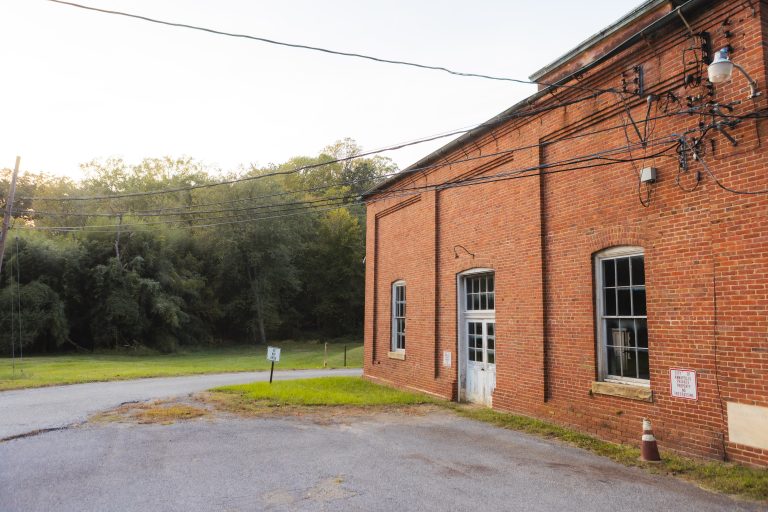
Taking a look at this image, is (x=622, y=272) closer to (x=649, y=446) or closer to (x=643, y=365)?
(x=643, y=365)

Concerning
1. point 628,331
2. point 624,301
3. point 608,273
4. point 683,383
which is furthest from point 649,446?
point 608,273

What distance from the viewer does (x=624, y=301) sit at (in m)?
9.09

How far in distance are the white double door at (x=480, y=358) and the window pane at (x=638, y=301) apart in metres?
3.86

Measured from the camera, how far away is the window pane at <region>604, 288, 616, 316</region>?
930cm

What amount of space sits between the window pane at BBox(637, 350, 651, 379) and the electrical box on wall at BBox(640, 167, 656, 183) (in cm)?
Answer: 273

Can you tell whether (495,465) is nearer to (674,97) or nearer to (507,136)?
(674,97)

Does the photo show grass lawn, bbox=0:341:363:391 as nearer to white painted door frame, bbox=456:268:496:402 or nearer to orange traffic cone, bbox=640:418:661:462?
white painted door frame, bbox=456:268:496:402

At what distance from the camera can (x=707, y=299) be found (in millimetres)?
7613

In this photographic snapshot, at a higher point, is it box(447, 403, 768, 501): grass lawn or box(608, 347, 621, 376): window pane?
box(608, 347, 621, 376): window pane

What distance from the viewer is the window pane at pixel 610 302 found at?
9.30 metres

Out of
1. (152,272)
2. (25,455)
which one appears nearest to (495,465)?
(25,455)

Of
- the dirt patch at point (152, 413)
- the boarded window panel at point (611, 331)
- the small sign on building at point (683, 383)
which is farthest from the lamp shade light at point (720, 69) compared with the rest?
the dirt patch at point (152, 413)

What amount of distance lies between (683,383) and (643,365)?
0.97 meters

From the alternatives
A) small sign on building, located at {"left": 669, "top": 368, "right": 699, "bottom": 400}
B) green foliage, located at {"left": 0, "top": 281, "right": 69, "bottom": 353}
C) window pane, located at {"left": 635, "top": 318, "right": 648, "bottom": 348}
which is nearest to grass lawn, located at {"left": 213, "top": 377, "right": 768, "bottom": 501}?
small sign on building, located at {"left": 669, "top": 368, "right": 699, "bottom": 400}
